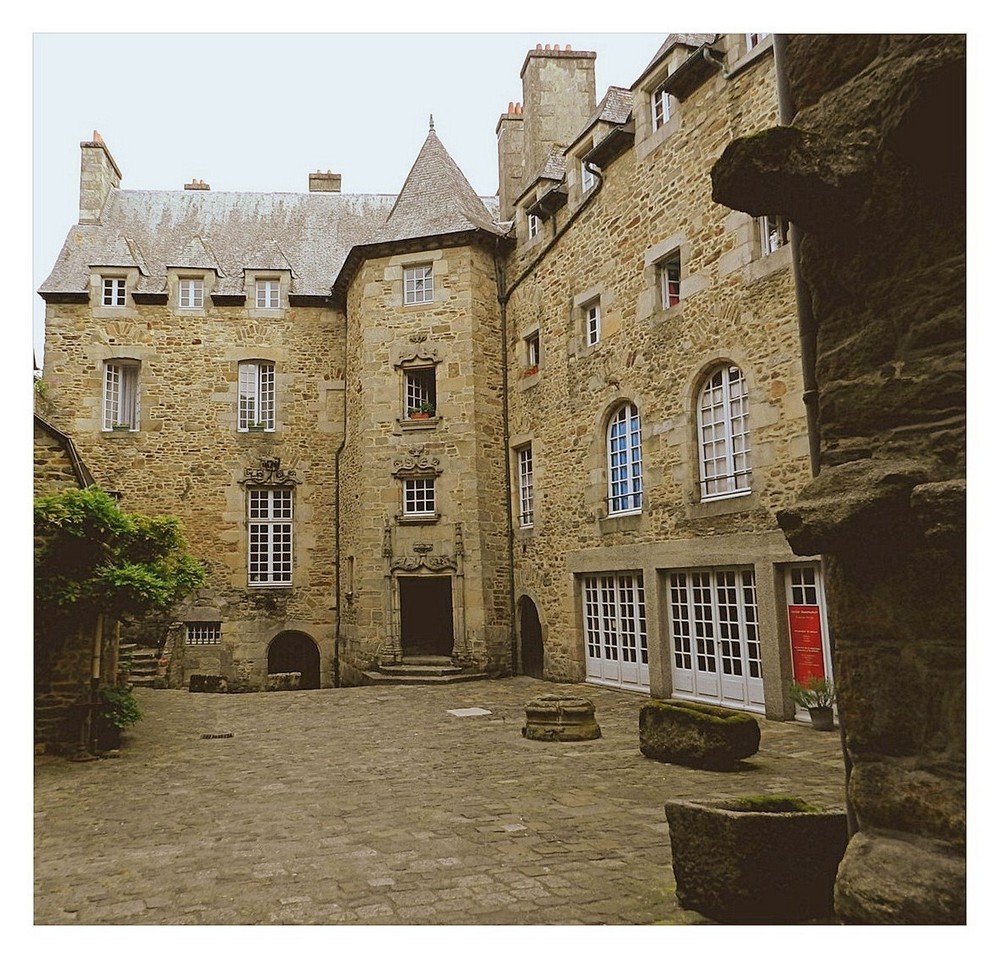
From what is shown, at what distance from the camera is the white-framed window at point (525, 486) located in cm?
1445

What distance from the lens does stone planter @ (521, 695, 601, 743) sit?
26.9 feet

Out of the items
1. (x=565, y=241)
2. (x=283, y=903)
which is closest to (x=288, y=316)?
(x=565, y=241)

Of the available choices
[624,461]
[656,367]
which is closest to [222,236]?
[624,461]

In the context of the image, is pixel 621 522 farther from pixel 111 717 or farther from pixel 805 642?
pixel 111 717

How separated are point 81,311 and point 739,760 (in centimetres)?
1535

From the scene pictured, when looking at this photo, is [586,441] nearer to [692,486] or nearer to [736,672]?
[692,486]

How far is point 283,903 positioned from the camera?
372 cm

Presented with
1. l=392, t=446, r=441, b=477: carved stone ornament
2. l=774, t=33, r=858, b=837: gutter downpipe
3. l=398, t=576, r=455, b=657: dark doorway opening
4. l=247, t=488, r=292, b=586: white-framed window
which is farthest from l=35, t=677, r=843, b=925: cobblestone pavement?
l=247, t=488, r=292, b=586: white-framed window

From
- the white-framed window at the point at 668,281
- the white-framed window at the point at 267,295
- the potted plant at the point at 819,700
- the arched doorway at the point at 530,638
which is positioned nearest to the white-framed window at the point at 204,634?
the arched doorway at the point at 530,638

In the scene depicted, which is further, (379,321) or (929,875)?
(379,321)

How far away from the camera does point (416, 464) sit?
14664mm

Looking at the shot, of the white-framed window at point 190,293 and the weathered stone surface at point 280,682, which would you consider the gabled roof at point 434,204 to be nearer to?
the white-framed window at point 190,293

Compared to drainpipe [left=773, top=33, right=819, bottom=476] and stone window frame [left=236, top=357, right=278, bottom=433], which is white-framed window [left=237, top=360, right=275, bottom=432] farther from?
drainpipe [left=773, top=33, right=819, bottom=476]

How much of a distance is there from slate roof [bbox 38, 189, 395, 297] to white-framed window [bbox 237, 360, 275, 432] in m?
1.65
